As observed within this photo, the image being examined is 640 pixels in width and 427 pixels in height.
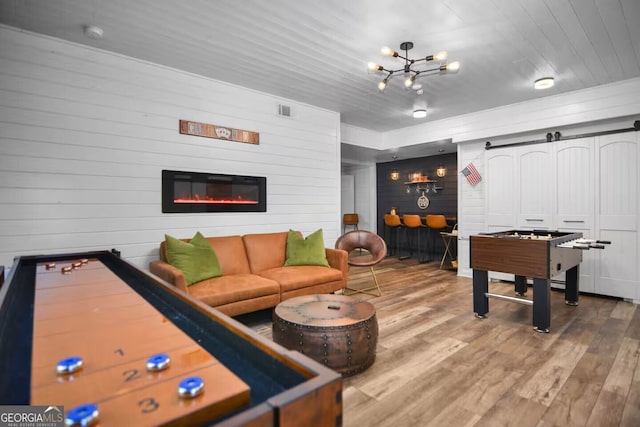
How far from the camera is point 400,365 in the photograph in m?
2.43

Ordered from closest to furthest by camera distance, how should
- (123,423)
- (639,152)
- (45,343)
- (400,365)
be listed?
(123,423) → (45,343) → (400,365) → (639,152)

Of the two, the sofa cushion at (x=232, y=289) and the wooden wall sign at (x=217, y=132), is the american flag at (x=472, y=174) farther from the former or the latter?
the sofa cushion at (x=232, y=289)

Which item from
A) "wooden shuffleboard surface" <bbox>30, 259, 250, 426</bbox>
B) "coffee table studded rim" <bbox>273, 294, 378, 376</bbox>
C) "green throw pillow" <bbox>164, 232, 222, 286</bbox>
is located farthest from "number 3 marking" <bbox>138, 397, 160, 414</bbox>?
"green throw pillow" <bbox>164, 232, 222, 286</bbox>

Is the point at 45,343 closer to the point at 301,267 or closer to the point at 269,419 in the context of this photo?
the point at 269,419

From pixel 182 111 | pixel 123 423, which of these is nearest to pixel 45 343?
pixel 123 423

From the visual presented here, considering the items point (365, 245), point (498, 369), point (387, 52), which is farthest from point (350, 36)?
point (498, 369)

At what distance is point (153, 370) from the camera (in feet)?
2.21

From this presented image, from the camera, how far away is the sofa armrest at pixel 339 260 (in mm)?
3988

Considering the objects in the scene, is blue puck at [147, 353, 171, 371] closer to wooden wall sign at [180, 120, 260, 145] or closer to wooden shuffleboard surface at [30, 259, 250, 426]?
wooden shuffleboard surface at [30, 259, 250, 426]

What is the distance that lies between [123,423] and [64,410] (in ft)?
0.42

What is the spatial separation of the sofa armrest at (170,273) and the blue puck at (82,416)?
2338mm

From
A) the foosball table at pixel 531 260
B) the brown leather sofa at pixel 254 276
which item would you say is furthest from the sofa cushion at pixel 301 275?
the foosball table at pixel 531 260

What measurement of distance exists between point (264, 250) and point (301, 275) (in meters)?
0.67

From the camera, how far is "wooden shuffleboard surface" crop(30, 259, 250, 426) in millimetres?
552
